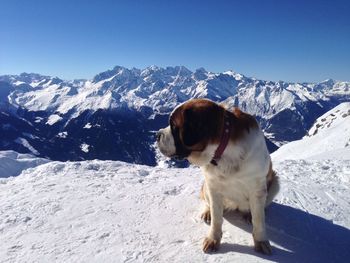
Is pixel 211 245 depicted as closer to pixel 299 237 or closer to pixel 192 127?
pixel 299 237

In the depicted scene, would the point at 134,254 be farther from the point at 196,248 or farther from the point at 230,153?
the point at 230,153

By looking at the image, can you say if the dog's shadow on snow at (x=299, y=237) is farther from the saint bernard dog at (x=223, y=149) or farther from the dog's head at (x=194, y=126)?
the dog's head at (x=194, y=126)

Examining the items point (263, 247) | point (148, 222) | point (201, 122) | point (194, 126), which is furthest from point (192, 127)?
point (148, 222)

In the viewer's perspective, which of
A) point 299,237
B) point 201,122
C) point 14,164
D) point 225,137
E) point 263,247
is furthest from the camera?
point 14,164

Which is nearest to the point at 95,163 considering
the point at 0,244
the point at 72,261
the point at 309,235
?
the point at 0,244

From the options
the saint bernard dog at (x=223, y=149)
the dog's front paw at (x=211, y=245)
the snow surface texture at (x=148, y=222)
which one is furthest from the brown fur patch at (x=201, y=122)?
the snow surface texture at (x=148, y=222)

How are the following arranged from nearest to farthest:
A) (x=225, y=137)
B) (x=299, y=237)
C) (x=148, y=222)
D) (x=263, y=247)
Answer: (x=225, y=137)
(x=263, y=247)
(x=299, y=237)
(x=148, y=222)
